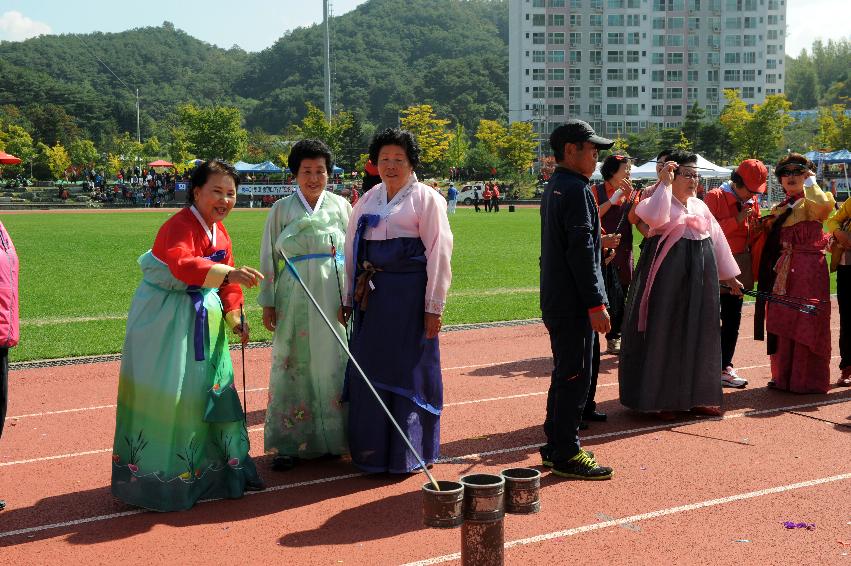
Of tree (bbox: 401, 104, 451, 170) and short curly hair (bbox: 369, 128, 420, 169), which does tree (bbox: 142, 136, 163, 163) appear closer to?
tree (bbox: 401, 104, 451, 170)

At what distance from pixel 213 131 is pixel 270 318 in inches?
2666

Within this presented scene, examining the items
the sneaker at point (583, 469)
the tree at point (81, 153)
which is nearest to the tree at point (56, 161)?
the tree at point (81, 153)

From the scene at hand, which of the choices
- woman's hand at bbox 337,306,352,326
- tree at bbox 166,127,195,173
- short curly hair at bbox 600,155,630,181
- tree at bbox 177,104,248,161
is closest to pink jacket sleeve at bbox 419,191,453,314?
woman's hand at bbox 337,306,352,326

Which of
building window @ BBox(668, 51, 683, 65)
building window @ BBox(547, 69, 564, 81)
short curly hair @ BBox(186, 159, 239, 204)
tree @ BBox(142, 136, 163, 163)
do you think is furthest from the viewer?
building window @ BBox(668, 51, 683, 65)

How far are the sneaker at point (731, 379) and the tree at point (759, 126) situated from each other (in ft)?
205

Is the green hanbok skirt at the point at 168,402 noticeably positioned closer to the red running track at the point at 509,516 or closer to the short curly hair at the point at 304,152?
the red running track at the point at 509,516

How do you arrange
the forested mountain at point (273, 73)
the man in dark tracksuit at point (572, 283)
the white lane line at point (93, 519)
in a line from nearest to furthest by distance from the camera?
1. the white lane line at point (93, 519)
2. the man in dark tracksuit at point (572, 283)
3. the forested mountain at point (273, 73)

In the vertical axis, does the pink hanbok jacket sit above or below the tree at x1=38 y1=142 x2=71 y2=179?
below

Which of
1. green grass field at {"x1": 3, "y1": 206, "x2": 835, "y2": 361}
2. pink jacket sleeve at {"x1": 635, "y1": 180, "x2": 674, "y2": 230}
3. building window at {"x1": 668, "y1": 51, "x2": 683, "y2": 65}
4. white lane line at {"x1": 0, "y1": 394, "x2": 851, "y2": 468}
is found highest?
building window at {"x1": 668, "y1": 51, "x2": 683, "y2": 65}

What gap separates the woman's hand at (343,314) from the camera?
5691 mm

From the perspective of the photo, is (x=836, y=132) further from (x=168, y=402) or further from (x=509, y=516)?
(x=168, y=402)

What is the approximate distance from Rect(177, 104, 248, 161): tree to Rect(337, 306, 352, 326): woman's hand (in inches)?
2617

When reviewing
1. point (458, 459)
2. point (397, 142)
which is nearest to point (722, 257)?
point (458, 459)

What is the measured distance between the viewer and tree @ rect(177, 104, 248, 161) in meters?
70.1
